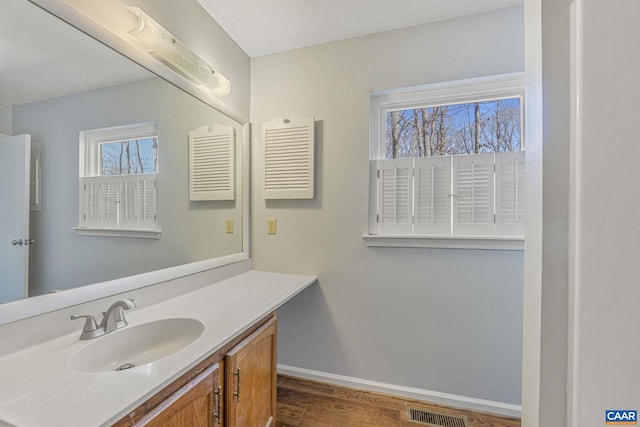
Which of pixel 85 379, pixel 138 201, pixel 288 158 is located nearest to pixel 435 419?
pixel 85 379

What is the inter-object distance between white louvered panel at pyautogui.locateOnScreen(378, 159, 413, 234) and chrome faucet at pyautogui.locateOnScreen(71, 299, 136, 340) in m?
1.47

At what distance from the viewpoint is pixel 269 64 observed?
80.8 inches

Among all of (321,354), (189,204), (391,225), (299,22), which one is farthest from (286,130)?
(321,354)

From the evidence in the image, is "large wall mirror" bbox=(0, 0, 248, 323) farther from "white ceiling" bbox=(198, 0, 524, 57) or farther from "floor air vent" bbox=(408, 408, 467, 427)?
"floor air vent" bbox=(408, 408, 467, 427)

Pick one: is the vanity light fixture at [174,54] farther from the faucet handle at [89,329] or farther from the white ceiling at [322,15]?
the faucet handle at [89,329]

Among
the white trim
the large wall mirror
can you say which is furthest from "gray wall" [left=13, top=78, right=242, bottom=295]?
the white trim

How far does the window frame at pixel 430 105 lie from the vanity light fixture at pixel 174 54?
1046mm

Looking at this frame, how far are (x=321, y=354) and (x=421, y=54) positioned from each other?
2164 mm

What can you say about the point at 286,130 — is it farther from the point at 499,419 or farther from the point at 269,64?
the point at 499,419

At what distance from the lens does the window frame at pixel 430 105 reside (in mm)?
1628

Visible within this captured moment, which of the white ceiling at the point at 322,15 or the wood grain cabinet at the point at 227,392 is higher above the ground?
the white ceiling at the point at 322,15

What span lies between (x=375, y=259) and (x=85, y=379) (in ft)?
4.92

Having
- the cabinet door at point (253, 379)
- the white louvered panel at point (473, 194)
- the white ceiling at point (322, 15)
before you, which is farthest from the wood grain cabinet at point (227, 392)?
the white ceiling at point (322, 15)

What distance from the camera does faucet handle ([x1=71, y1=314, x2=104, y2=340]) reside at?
934 mm
